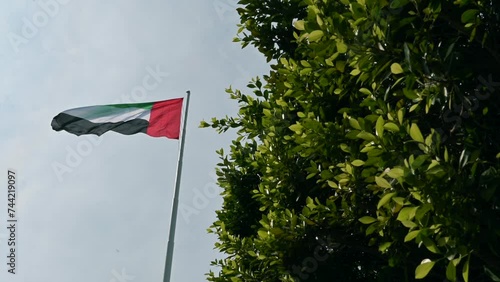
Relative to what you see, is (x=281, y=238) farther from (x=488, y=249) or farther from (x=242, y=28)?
(x=242, y=28)

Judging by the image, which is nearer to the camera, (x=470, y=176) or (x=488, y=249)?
(x=470, y=176)

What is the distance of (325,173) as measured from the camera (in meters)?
5.65

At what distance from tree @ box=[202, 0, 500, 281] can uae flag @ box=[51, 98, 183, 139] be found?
5283 mm

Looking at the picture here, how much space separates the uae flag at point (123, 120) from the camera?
12633 millimetres

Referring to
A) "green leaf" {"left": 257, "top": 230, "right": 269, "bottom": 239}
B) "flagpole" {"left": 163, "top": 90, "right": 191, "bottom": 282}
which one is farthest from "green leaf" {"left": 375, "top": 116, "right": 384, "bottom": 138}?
"flagpole" {"left": 163, "top": 90, "right": 191, "bottom": 282}

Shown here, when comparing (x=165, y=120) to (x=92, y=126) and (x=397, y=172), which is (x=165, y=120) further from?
(x=397, y=172)

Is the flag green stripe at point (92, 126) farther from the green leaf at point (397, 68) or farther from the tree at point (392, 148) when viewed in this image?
Result: the green leaf at point (397, 68)

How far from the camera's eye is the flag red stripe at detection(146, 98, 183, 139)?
12.8m

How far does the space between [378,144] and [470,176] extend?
28.6 inches

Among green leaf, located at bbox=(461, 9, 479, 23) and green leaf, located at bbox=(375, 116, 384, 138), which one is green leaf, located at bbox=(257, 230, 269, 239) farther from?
green leaf, located at bbox=(461, 9, 479, 23)

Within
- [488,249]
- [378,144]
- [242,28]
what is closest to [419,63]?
[378,144]
